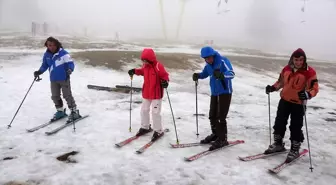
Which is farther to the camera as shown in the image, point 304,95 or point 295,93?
point 295,93

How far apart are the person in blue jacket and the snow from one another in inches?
22.4

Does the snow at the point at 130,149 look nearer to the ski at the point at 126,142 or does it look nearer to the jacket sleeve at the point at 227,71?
the ski at the point at 126,142

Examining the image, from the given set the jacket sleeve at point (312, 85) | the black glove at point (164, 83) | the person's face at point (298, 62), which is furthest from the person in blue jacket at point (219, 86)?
the jacket sleeve at point (312, 85)

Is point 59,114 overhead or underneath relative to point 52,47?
underneath

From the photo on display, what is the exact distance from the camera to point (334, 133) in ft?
31.6

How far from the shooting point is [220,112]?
7363 mm

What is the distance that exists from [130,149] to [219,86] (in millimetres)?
2909

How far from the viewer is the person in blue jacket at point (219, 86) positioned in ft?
23.0

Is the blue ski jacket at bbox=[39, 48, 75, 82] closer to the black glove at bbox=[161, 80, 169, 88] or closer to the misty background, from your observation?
the black glove at bbox=[161, 80, 169, 88]

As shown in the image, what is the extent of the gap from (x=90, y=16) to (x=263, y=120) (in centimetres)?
16697

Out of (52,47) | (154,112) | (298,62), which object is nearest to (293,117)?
(298,62)

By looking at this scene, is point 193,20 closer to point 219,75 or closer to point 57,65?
point 57,65

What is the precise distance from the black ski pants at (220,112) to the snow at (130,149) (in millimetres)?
585

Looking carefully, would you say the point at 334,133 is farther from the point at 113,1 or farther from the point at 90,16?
the point at 113,1
